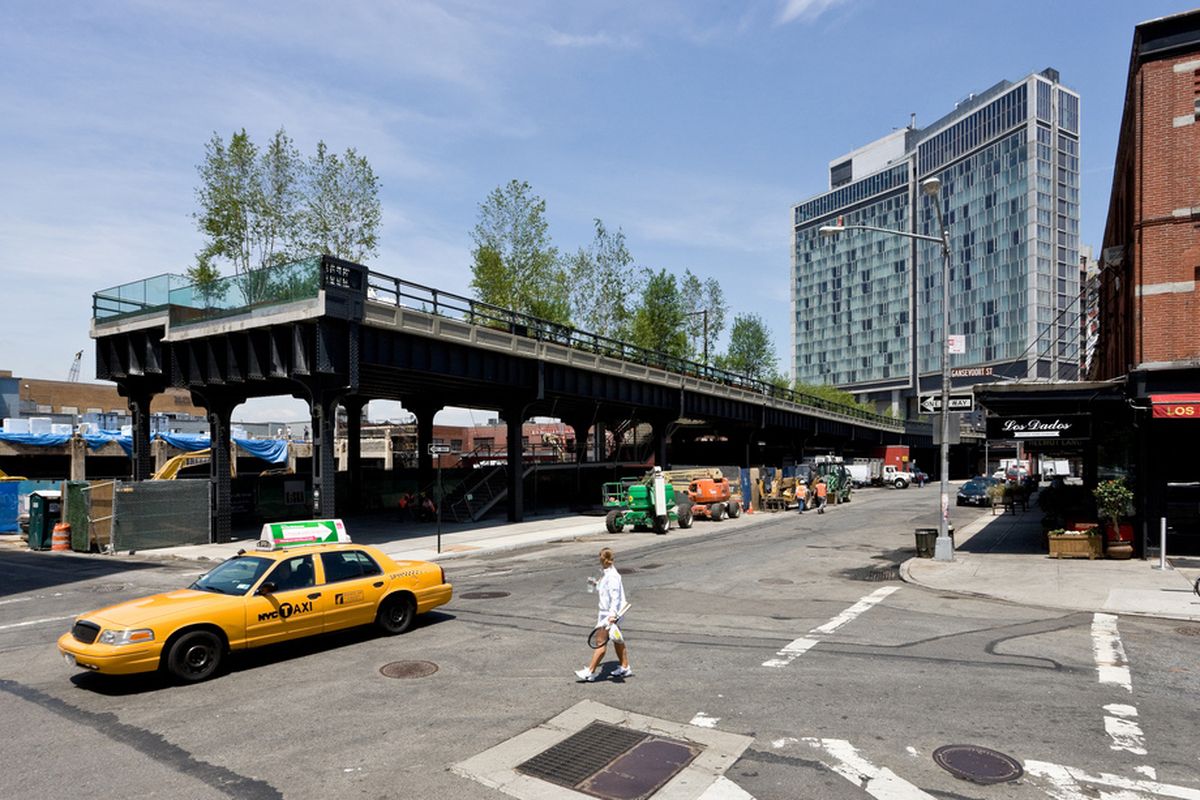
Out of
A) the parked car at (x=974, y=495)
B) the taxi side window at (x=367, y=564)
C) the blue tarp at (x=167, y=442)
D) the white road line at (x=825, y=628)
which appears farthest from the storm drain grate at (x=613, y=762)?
the blue tarp at (x=167, y=442)

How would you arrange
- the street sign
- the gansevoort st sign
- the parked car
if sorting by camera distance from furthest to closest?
the parked car < the gansevoort st sign < the street sign

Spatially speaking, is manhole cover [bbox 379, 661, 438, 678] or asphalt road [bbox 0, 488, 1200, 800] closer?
asphalt road [bbox 0, 488, 1200, 800]

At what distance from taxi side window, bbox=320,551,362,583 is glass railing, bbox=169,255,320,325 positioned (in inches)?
591

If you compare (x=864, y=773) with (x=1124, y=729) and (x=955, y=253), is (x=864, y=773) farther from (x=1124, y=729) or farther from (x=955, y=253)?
(x=955, y=253)

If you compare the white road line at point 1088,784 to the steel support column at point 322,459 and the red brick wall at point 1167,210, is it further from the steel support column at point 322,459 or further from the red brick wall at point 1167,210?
the steel support column at point 322,459

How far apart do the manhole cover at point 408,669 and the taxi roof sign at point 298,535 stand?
2.71 metres

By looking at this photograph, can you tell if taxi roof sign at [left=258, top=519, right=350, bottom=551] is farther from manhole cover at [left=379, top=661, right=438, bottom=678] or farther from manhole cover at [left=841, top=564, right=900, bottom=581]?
manhole cover at [left=841, top=564, right=900, bottom=581]

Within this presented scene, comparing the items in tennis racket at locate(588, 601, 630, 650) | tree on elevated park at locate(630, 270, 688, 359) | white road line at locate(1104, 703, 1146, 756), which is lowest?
white road line at locate(1104, 703, 1146, 756)

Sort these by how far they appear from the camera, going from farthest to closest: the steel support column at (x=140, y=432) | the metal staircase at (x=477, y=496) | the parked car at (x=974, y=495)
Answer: the parked car at (x=974, y=495)
the metal staircase at (x=477, y=496)
the steel support column at (x=140, y=432)

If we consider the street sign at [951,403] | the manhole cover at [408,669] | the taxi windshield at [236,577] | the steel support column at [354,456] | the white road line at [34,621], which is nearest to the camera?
the manhole cover at [408,669]

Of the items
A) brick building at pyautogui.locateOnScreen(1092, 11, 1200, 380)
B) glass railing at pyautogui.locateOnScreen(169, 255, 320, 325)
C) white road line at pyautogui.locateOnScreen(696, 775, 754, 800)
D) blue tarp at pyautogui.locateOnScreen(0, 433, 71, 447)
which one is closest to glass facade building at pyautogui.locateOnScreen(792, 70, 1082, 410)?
brick building at pyautogui.locateOnScreen(1092, 11, 1200, 380)

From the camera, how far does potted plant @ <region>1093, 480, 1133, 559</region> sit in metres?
20.6

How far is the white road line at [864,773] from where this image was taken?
21.6 feet

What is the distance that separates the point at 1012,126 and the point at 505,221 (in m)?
104
